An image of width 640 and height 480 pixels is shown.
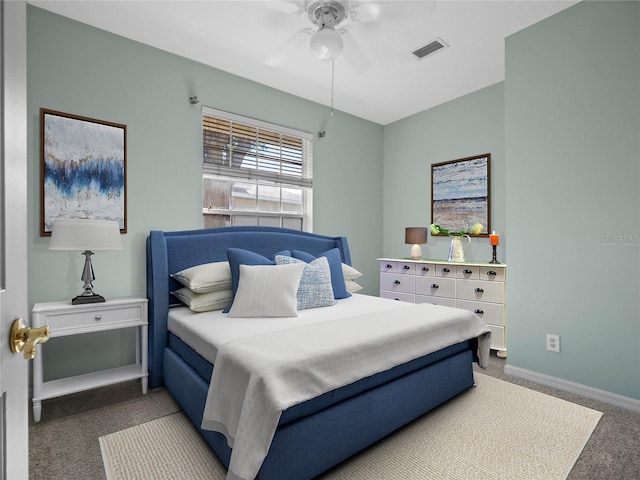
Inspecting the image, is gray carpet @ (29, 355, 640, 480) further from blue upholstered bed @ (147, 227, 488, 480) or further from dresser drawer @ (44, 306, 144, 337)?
dresser drawer @ (44, 306, 144, 337)

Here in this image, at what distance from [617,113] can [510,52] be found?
3.26ft

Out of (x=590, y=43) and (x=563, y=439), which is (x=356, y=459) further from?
(x=590, y=43)

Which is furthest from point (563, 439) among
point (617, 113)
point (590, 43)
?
point (590, 43)

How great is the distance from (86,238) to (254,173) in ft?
5.80

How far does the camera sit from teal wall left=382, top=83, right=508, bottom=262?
3.77 meters

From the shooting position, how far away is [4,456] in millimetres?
604

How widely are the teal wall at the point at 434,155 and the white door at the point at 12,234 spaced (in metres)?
3.72

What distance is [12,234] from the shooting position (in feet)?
2.14

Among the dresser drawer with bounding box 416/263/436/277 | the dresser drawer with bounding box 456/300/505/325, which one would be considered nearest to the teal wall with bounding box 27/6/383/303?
the dresser drawer with bounding box 416/263/436/277

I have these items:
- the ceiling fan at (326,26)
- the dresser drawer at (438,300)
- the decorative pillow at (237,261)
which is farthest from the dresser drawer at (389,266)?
the ceiling fan at (326,26)

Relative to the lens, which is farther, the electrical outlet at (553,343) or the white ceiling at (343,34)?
the electrical outlet at (553,343)

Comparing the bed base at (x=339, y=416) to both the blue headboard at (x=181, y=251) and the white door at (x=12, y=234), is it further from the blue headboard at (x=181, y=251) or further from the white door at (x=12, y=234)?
the white door at (x=12, y=234)

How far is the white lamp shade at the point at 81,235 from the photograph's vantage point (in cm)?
220

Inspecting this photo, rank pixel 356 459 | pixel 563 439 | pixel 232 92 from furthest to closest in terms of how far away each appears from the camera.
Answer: pixel 232 92, pixel 563 439, pixel 356 459
